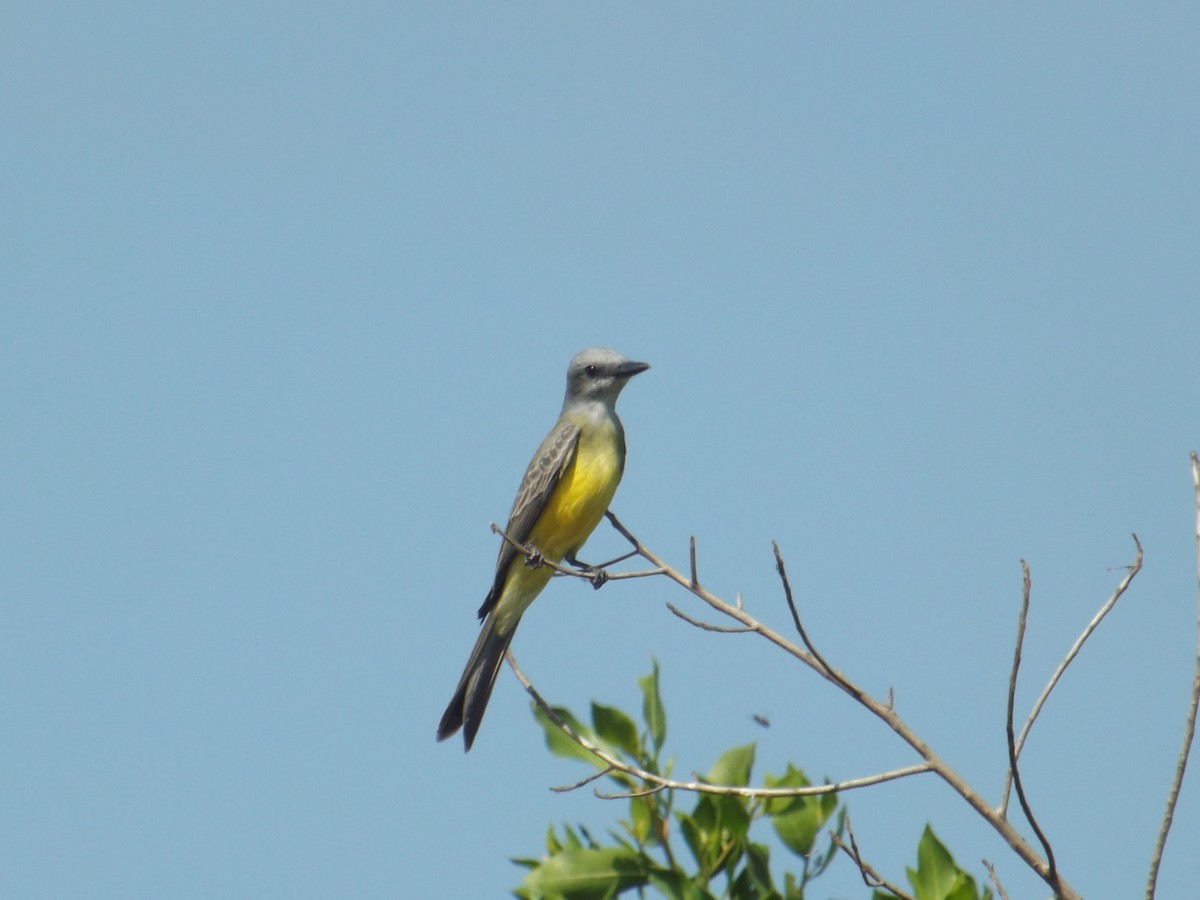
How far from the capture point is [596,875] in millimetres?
4051

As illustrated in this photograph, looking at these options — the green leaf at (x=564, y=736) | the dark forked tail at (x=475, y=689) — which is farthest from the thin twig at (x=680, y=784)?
the dark forked tail at (x=475, y=689)

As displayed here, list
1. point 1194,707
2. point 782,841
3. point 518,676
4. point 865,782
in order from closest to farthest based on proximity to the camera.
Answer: point 1194,707, point 865,782, point 782,841, point 518,676

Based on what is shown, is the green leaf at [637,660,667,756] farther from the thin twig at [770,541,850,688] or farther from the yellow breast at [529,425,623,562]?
the yellow breast at [529,425,623,562]

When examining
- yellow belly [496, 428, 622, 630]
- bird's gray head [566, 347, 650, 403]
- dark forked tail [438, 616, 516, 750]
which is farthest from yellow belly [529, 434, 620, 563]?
dark forked tail [438, 616, 516, 750]

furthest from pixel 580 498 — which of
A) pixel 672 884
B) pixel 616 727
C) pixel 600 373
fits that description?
pixel 672 884

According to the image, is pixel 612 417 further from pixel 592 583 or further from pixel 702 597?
pixel 702 597

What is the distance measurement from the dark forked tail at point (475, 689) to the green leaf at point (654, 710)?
355 centimetres

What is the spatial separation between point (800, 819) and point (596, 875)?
0.65m

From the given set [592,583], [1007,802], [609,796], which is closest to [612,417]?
[592,583]

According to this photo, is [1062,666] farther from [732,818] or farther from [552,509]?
[552,509]

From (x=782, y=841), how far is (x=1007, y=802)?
2.88 ft

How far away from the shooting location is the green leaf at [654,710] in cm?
438

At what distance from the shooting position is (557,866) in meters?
4.07

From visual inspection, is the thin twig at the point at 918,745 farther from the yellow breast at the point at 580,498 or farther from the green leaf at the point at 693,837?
the yellow breast at the point at 580,498
